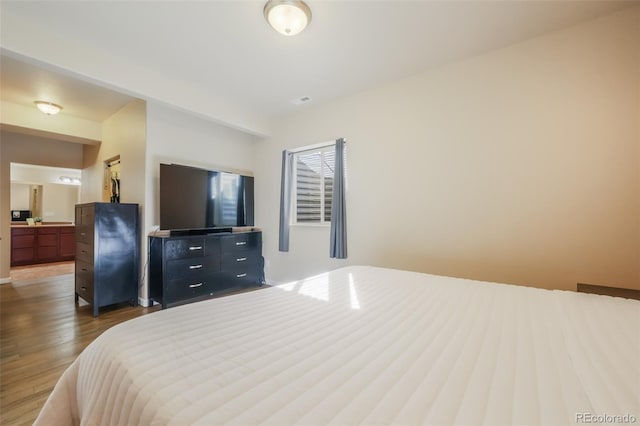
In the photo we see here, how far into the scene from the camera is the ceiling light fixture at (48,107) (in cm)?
342

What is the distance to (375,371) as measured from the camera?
2.34 ft

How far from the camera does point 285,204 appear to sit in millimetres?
3748

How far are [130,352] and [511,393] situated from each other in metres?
1.08

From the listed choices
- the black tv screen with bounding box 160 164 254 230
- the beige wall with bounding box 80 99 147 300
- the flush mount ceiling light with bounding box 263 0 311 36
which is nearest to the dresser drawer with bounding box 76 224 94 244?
the beige wall with bounding box 80 99 147 300

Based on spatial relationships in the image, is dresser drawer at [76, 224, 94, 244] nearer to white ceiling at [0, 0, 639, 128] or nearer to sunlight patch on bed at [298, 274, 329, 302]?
white ceiling at [0, 0, 639, 128]

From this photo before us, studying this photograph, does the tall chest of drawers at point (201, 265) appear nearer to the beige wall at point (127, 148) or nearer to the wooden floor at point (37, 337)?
the wooden floor at point (37, 337)

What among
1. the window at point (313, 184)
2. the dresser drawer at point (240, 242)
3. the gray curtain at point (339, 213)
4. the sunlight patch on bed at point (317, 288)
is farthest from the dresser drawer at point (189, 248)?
the sunlight patch on bed at point (317, 288)

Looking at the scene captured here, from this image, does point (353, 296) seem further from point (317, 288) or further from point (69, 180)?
point (69, 180)

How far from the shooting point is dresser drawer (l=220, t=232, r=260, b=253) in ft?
11.6

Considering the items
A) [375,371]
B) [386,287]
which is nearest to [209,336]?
[375,371]

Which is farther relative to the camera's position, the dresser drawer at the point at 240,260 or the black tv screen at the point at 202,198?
the dresser drawer at the point at 240,260

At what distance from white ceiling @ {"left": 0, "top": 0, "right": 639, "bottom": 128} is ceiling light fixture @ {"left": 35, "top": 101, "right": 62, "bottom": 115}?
34 centimetres

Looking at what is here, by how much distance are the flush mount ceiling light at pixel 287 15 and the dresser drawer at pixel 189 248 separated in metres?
2.49

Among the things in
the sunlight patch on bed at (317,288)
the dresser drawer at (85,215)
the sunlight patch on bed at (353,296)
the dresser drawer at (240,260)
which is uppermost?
the dresser drawer at (85,215)
